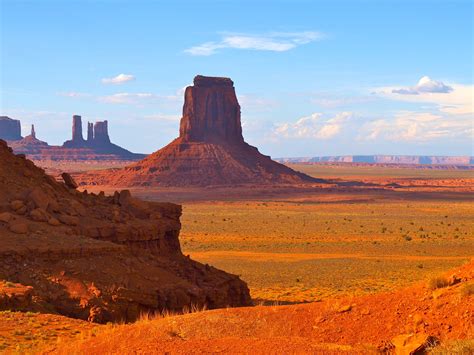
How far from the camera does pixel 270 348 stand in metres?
9.91

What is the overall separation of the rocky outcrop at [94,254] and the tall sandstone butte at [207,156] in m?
86.0

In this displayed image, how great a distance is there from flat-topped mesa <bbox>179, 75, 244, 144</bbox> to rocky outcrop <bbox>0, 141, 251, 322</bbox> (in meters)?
102

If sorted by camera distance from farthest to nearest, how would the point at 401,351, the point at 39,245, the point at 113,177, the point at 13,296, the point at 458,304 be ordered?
the point at 113,177 → the point at 39,245 → the point at 13,296 → the point at 458,304 → the point at 401,351

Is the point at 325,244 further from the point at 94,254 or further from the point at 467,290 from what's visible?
the point at 467,290

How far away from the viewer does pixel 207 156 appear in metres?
115

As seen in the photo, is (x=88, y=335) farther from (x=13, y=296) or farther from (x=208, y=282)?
(x=208, y=282)

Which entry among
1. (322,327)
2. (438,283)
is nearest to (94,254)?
(322,327)

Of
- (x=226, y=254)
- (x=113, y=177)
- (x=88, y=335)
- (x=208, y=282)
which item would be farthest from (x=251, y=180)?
(x=88, y=335)

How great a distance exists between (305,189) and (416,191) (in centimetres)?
1769

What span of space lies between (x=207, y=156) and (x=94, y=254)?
97.9 metres

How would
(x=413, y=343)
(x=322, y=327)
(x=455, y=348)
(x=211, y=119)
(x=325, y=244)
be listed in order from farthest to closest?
(x=211, y=119)
(x=325, y=244)
(x=322, y=327)
(x=413, y=343)
(x=455, y=348)

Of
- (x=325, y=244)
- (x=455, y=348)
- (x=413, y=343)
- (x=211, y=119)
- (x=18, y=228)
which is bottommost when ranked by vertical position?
(x=325, y=244)

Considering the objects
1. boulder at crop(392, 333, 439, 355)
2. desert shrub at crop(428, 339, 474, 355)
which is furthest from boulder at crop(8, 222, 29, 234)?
desert shrub at crop(428, 339, 474, 355)

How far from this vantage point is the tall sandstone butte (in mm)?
110562
